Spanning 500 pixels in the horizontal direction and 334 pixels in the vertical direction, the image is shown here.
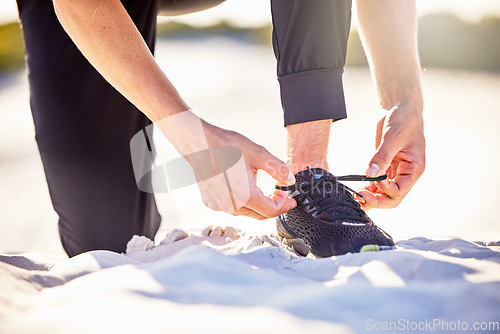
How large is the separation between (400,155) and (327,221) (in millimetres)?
276

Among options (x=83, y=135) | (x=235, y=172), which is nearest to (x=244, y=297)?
(x=235, y=172)

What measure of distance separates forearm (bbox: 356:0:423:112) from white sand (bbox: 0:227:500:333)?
0.56 metres

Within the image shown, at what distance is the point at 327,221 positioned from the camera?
1011 millimetres

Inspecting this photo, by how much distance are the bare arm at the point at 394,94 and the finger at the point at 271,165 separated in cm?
23

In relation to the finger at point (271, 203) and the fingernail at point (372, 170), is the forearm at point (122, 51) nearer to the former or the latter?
the finger at point (271, 203)

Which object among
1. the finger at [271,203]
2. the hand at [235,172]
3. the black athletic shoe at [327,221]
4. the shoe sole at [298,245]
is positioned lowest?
the shoe sole at [298,245]

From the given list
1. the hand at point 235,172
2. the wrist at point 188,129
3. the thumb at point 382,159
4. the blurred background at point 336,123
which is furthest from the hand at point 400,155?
the wrist at point 188,129

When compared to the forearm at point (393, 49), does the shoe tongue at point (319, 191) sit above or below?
below

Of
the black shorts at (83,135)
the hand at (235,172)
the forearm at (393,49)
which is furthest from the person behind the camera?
the black shorts at (83,135)

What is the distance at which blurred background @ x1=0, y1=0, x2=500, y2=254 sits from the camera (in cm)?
179

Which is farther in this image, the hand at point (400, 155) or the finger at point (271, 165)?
the hand at point (400, 155)

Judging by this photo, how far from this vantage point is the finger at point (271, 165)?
851mm

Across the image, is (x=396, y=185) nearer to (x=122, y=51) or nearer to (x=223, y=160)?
(x=223, y=160)

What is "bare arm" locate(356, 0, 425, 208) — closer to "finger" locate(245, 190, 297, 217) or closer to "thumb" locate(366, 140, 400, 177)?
"thumb" locate(366, 140, 400, 177)
